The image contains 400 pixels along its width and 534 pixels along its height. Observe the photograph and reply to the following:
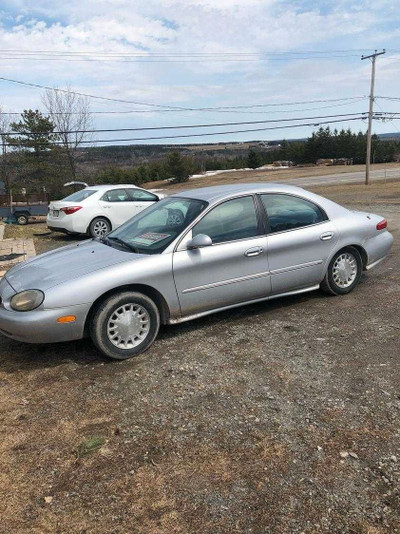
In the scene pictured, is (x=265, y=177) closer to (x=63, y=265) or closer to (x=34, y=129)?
(x=34, y=129)

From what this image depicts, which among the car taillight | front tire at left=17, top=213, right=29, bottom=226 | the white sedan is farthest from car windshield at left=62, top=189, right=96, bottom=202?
front tire at left=17, top=213, right=29, bottom=226

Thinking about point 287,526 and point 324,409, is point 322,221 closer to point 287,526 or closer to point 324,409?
point 324,409

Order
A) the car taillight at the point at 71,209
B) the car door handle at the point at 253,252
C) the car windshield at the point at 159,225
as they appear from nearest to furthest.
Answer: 1. the car windshield at the point at 159,225
2. the car door handle at the point at 253,252
3. the car taillight at the point at 71,209

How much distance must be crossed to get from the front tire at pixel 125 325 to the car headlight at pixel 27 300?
0.48 m

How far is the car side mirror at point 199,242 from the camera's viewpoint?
4.10 meters

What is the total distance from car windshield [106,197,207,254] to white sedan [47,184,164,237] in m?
6.34

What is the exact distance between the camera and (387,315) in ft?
15.3

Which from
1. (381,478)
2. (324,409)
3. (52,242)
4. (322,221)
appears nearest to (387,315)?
(322,221)

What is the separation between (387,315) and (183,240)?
7.63 ft

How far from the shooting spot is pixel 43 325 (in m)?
3.61

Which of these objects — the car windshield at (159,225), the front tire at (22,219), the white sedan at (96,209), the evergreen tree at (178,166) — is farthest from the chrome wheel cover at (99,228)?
the evergreen tree at (178,166)

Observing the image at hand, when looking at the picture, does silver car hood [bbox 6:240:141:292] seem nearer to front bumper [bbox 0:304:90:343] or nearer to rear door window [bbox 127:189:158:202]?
front bumper [bbox 0:304:90:343]

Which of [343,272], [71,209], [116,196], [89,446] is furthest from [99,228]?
[89,446]

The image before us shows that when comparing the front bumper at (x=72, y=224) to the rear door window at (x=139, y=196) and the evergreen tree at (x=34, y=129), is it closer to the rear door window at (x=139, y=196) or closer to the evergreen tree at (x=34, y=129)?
the rear door window at (x=139, y=196)
